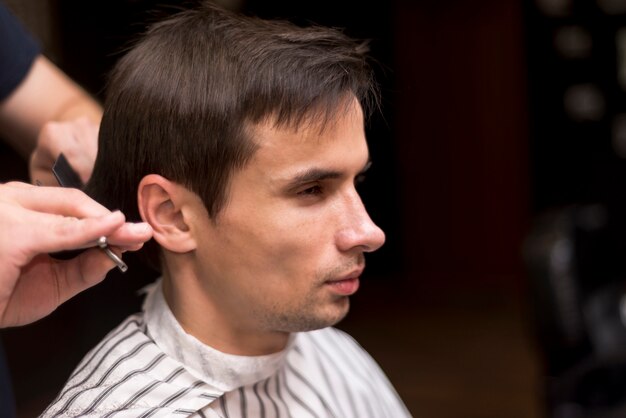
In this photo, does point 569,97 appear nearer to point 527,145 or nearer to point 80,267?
point 527,145

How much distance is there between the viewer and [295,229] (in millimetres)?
1339

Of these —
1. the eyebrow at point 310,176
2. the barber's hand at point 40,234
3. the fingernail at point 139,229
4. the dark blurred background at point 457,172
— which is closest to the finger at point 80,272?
the barber's hand at point 40,234

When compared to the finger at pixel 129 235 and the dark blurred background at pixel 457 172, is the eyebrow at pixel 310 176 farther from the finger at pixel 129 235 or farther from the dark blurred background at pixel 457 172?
the dark blurred background at pixel 457 172

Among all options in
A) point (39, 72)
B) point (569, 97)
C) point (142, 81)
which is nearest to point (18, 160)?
point (39, 72)

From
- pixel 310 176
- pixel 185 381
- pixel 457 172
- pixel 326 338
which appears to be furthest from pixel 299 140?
pixel 457 172

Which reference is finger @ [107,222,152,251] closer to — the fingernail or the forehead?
the fingernail

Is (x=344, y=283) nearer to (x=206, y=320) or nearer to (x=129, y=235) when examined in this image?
(x=206, y=320)

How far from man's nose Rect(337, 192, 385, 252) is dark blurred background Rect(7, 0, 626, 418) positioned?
293 cm

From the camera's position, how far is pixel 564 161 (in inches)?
240

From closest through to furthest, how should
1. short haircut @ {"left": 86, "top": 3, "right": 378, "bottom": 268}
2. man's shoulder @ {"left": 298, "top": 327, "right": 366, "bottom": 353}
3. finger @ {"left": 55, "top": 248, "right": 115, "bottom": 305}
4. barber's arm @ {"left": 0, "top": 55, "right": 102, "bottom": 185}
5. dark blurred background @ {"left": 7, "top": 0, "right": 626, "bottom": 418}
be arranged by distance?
finger @ {"left": 55, "top": 248, "right": 115, "bottom": 305} → short haircut @ {"left": 86, "top": 3, "right": 378, "bottom": 268} → barber's arm @ {"left": 0, "top": 55, "right": 102, "bottom": 185} → man's shoulder @ {"left": 298, "top": 327, "right": 366, "bottom": 353} → dark blurred background @ {"left": 7, "top": 0, "right": 626, "bottom": 418}

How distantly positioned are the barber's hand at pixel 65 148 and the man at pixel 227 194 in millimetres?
98

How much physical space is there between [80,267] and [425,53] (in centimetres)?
569

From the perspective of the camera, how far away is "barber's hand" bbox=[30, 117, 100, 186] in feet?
4.95

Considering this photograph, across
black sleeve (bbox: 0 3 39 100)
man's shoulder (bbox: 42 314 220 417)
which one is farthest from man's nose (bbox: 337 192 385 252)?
black sleeve (bbox: 0 3 39 100)
